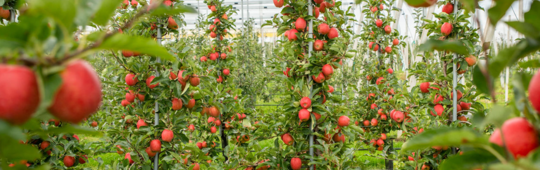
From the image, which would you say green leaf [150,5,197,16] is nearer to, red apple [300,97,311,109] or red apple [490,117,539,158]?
red apple [490,117,539,158]

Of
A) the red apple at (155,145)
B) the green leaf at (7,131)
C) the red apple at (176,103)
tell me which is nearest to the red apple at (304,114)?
the red apple at (176,103)

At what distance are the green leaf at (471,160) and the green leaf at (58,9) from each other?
545 mm

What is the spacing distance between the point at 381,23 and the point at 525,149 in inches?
158

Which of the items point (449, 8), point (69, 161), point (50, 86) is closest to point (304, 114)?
point (449, 8)

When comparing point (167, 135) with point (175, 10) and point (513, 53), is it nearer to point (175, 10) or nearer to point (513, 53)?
point (175, 10)

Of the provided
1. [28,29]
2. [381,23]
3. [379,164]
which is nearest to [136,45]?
[28,29]

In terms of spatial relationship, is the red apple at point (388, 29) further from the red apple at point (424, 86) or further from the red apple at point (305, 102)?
the red apple at point (305, 102)

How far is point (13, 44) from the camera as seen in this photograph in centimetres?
40

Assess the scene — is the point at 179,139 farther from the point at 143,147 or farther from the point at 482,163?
the point at 482,163

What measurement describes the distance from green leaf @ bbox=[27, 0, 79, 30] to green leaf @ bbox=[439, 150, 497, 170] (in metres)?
0.54

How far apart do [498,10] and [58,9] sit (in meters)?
0.54

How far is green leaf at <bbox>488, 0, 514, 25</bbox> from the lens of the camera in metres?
0.43

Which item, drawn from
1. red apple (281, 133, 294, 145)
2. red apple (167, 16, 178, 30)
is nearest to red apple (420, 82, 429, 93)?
red apple (281, 133, 294, 145)

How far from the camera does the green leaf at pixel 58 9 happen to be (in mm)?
354
